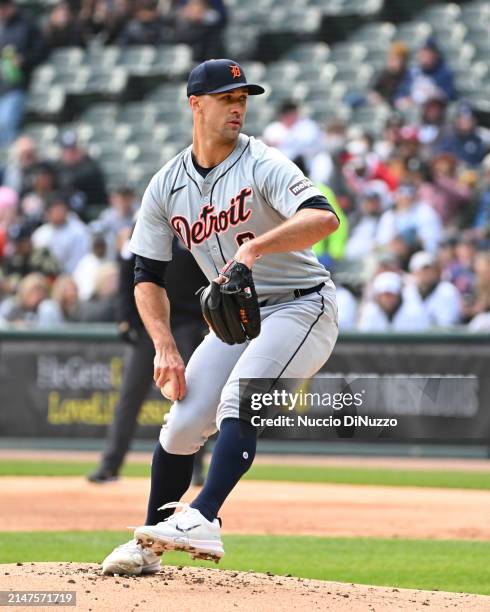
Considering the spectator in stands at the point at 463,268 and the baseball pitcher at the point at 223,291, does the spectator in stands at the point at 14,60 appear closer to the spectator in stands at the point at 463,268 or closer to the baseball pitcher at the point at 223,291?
the spectator in stands at the point at 463,268

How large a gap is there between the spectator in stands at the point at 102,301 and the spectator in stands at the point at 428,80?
14.6 ft

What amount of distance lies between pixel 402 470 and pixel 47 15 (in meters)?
11.8

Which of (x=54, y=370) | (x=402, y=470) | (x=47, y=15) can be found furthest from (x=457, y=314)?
(x=47, y=15)

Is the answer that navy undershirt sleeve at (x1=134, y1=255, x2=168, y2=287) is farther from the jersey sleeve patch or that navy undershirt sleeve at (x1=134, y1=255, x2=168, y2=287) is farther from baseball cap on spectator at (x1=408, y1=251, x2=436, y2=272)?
baseball cap on spectator at (x1=408, y1=251, x2=436, y2=272)

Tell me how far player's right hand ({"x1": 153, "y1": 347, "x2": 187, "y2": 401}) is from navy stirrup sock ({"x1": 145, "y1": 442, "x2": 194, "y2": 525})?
0.85 feet

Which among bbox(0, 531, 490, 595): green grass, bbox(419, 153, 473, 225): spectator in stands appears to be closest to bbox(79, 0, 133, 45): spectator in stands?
bbox(419, 153, 473, 225): spectator in stands

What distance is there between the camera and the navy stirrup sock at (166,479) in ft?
16.3

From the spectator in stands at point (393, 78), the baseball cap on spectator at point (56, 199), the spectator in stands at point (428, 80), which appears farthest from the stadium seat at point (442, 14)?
the baseball cap on spectator at point (56, 199)

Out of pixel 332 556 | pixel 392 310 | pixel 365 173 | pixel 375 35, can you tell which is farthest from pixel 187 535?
pixel 375 35

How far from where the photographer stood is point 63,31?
20.0 m

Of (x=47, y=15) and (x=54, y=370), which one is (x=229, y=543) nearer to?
(x=54, y=370)

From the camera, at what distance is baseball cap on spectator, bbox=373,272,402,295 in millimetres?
12195

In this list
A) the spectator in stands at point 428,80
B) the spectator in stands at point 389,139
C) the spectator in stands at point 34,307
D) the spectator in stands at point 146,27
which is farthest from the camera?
the spectator in stands at point 146,27

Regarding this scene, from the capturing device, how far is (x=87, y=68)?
19.8 m
